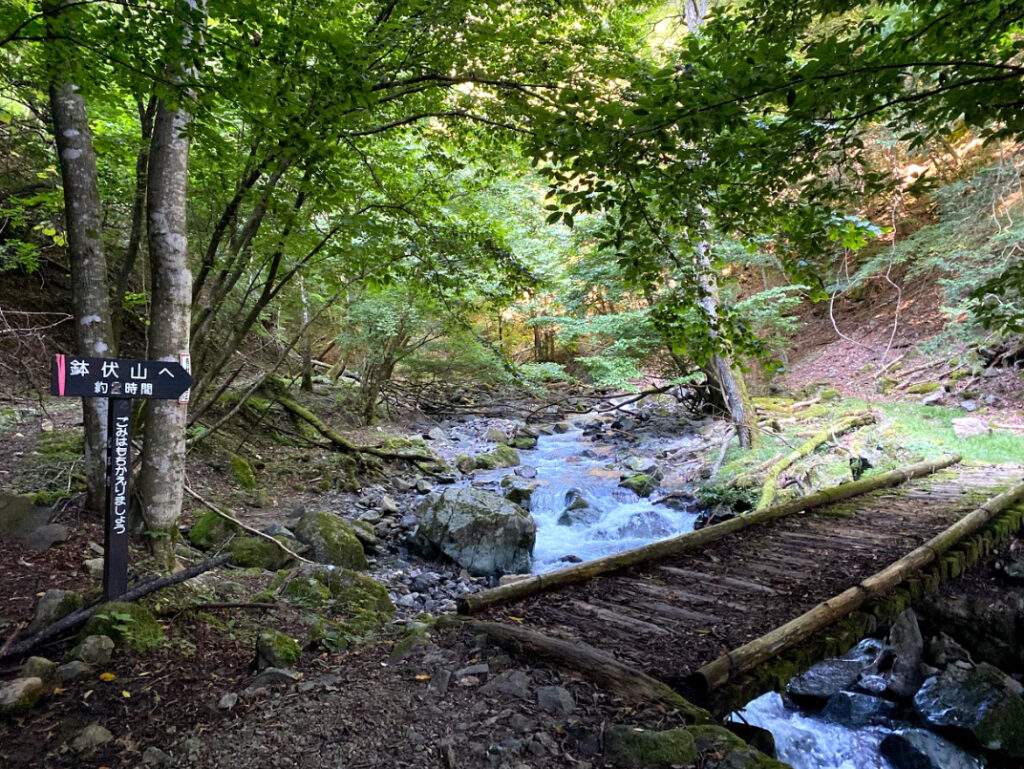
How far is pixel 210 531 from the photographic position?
5.93m

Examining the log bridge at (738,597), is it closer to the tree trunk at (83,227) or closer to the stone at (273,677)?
the stone at (273,677)

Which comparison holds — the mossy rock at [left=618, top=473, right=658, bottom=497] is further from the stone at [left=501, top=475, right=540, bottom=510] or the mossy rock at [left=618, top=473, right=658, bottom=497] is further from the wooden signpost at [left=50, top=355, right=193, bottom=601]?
the wooden signpost at [left=50, top=355, right=193, bottom=601]

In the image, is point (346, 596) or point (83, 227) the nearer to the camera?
point (83, 227)

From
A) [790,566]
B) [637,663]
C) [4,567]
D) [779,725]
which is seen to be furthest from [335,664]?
[779,725]

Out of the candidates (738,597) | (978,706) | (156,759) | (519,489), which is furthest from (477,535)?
(978,706)

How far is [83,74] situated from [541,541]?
25.1ft

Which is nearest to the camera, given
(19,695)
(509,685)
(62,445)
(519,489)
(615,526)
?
(19,695)

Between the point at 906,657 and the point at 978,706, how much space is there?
946mm

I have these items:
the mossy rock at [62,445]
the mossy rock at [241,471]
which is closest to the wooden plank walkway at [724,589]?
the mossy rock at [62,445]

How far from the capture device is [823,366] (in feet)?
63.4

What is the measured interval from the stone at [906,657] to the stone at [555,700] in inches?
191

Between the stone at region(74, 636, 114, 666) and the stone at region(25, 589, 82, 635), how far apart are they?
38cm

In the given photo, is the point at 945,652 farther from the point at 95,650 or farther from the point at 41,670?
the point at 41,670

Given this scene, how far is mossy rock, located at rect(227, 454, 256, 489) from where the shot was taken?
8538mm
